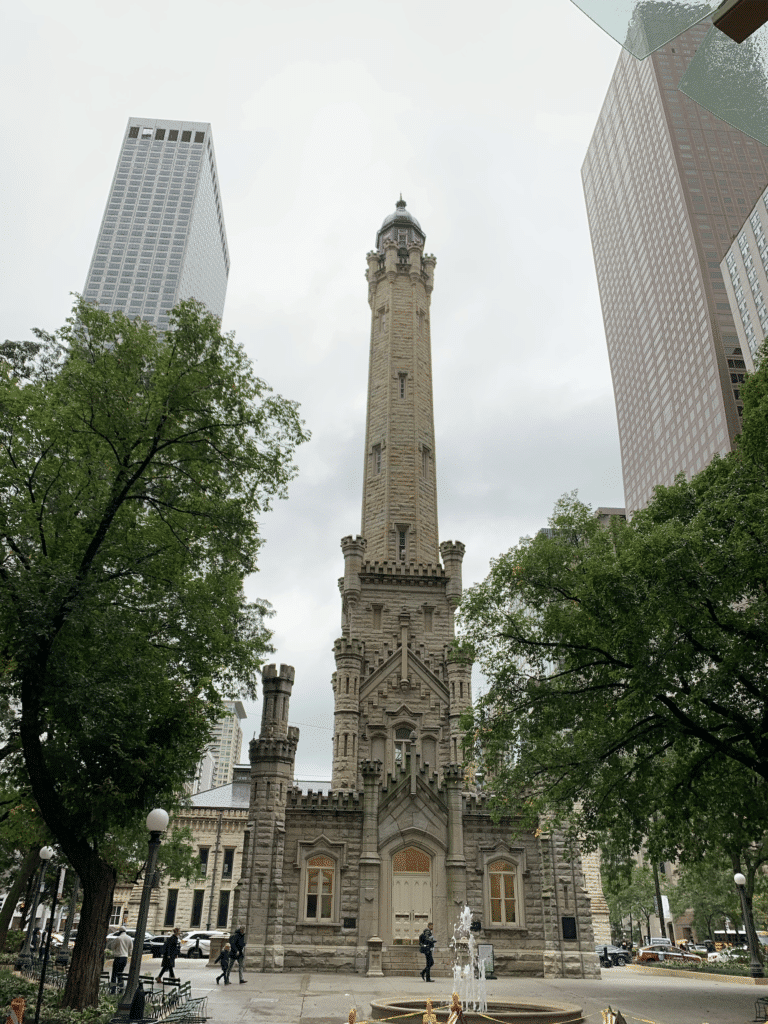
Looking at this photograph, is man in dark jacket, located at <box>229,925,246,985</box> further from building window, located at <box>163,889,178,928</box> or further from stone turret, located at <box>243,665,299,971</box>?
building window, located at <box>163,889,178,928</box>

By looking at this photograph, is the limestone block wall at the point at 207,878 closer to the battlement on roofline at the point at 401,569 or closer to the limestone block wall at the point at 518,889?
the battlement on roofline at the point at 401,569

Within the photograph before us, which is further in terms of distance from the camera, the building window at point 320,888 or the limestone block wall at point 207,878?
the limestone block wall at point 207,878

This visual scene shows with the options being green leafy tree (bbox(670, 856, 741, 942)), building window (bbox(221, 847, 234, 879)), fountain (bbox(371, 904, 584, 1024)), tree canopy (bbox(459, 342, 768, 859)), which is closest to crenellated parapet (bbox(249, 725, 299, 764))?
tree canopy (bbox(459, 342, 768, 859))

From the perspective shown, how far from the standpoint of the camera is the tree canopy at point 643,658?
55.7 feet

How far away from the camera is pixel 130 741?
16.8 meters

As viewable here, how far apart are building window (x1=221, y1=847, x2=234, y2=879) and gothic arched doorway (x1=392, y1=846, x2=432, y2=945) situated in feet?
101

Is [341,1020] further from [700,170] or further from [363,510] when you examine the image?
[700,170]

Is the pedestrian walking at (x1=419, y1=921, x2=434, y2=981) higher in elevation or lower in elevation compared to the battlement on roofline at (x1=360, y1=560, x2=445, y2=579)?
lower

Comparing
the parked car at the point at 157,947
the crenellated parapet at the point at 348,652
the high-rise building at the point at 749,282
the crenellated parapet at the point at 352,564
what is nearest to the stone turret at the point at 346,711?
the crenellated parapet at the point at 348,652

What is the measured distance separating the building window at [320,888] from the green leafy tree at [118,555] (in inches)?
541

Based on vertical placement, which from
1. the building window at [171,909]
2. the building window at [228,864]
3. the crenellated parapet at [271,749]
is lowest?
the building window at [171,909]

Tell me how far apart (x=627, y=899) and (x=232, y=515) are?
64.8 metres

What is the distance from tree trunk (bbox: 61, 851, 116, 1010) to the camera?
1583 centimetres

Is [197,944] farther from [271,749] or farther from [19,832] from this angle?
[19,832]
